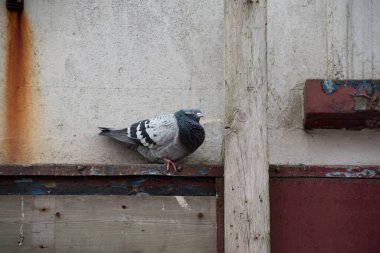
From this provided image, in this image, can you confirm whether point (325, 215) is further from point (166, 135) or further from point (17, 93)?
point (17, 93)

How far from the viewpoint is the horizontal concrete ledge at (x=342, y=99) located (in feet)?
10.5

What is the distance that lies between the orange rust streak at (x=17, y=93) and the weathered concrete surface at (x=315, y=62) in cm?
145

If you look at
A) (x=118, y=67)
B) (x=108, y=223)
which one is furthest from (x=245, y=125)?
(x=118, y=67)

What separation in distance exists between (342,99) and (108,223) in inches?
57.2

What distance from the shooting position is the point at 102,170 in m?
3.07

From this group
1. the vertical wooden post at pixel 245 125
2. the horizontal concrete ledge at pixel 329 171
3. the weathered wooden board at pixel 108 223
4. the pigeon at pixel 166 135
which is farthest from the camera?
the pigeon at pixel 166 135

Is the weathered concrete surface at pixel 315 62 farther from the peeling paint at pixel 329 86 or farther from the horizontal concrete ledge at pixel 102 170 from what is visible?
the horizontal concrete ledge at pixel 102 170

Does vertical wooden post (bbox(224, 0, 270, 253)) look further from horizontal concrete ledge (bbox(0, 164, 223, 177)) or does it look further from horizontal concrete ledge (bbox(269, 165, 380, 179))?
horizontal concrete ledge (bbox(269, 165, 380, 179))

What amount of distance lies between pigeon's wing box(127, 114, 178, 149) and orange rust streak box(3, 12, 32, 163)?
2.06 feet

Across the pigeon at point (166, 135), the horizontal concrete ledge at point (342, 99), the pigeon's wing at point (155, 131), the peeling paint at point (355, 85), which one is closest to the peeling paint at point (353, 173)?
the horizontal concrete ledge at point (342, 99)

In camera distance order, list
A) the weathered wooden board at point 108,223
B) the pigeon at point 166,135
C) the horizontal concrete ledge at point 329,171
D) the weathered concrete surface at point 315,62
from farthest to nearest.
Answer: the weathered concrete surface at point 315,62 → the pigeon at point 166,135 → the horizontal concrete ledge at point 329,171 → the weathered wooden board at point 108,223

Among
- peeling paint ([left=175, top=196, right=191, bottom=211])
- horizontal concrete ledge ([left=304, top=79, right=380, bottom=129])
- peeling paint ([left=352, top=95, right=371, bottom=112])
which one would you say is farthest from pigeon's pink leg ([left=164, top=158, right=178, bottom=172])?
peeling paint ([left=352, top=95, right=371, bottom=112])

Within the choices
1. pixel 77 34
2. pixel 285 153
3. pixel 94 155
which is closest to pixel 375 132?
pixel 285 153

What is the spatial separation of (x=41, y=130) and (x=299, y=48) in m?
1.63
